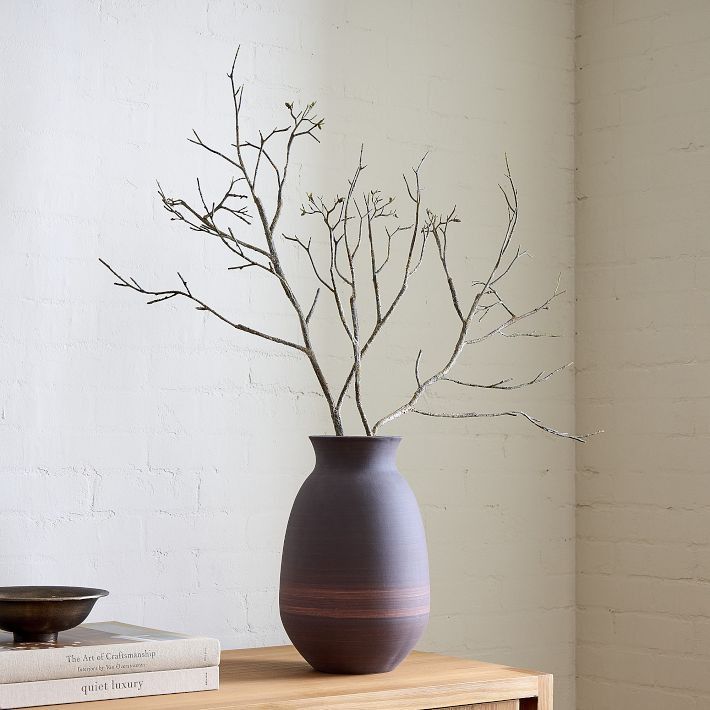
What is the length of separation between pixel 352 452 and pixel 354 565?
201 millimetres

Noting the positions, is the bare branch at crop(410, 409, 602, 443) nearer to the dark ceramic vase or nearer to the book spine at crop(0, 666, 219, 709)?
the dark ceramic vase

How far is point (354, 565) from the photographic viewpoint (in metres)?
1.99

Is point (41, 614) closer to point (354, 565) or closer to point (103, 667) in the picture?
point (103, 667)

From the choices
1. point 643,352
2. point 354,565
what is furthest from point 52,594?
point 643,352

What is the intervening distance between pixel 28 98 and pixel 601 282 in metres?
1.53

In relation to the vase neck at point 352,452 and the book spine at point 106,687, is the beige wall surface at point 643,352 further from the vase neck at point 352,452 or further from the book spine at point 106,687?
the book spine at point 106,687

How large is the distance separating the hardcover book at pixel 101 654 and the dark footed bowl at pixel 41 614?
23mm

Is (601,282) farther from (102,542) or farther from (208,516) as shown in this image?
(102,542)

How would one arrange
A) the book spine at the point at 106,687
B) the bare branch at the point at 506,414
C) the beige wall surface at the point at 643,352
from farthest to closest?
the beige wall surface at the point at 643,352
the bare branch at the point at 506,414
the book spine at the point at 106,687

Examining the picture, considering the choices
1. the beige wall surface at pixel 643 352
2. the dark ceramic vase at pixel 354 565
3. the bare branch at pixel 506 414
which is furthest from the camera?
the beige wall surface at pixel 643 352

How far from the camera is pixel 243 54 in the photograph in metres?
2.52

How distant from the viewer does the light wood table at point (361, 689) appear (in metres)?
1.81

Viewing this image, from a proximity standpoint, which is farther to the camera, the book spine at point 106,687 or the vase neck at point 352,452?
the vase neck at point 352,452

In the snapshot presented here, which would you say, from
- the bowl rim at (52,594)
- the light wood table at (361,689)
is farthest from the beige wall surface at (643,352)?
the bowl rim at (52,594)
